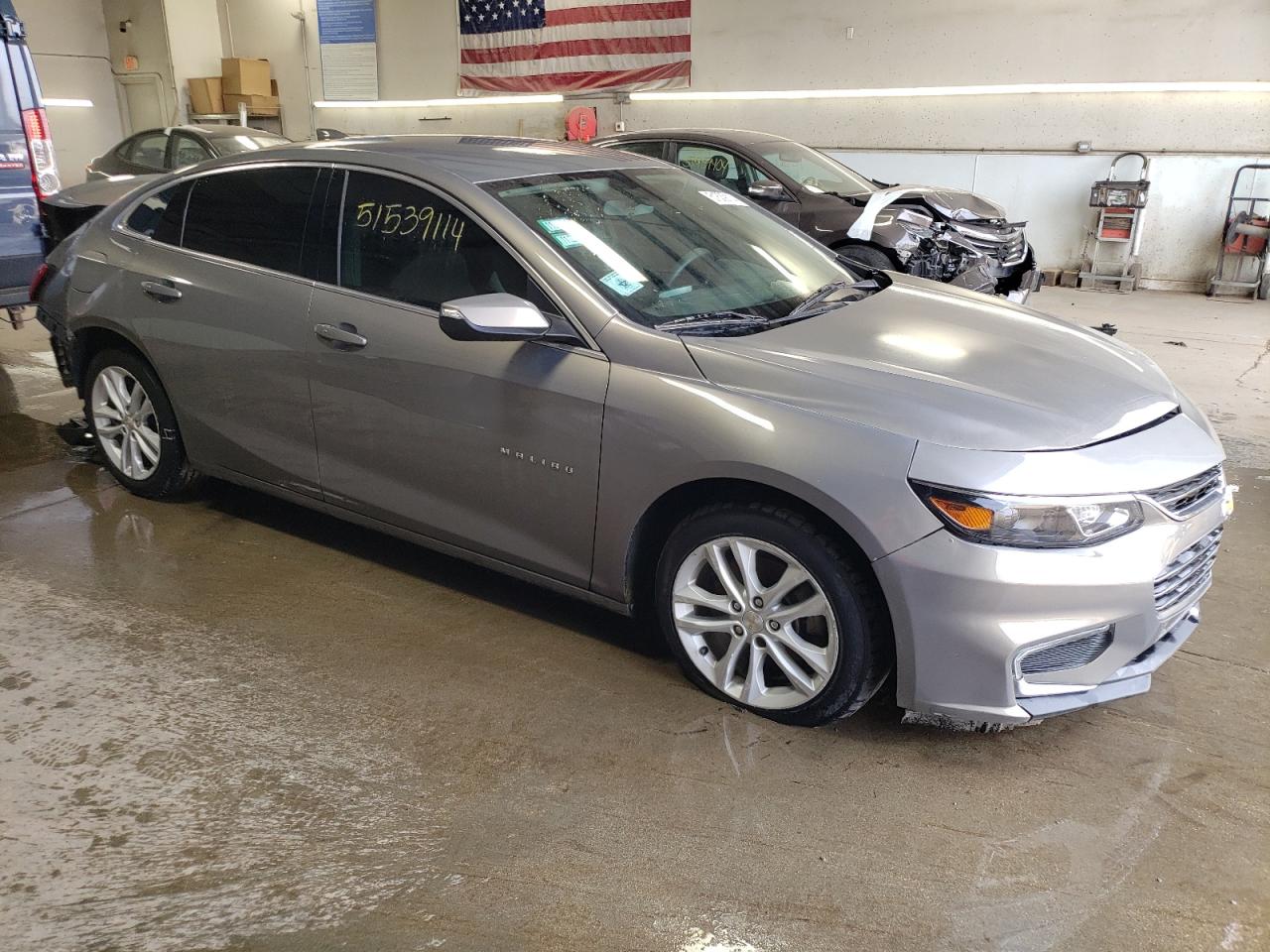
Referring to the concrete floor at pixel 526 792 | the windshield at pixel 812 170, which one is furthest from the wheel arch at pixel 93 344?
the windshield at pixel 812 170

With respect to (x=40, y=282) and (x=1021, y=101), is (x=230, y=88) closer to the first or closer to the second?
(x=1021, y=101)

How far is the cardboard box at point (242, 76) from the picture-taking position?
52.3ft

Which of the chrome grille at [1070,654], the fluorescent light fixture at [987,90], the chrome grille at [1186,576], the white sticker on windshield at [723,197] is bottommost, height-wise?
the chrome grille at [1070,654]

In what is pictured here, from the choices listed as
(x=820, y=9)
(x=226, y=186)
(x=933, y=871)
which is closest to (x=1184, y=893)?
(x=933, y=871)

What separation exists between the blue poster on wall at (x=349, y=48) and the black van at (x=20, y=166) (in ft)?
36.2

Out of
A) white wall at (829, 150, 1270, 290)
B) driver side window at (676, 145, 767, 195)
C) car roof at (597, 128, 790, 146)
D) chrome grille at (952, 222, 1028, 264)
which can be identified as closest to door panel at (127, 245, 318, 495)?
car roof at (597, 128, 790, 146)

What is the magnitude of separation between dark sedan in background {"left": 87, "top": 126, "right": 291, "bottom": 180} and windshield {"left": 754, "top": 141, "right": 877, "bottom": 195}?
16.5ft

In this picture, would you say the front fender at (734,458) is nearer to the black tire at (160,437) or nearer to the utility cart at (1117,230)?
the black tire at (160,437)

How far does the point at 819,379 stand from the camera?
252 cm

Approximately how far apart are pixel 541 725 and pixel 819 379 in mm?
1184

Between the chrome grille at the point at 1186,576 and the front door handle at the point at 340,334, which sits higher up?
the front door handle at the point at 340,334

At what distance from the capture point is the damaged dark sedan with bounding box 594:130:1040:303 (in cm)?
707

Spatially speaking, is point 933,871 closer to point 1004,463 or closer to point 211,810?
point 1004,463

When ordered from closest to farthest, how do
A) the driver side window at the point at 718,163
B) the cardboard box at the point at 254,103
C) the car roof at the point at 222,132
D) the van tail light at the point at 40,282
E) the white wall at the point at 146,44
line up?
the van tail light at the point at 40,282 → the driver side window at the point at 718,163 → the car roof at the point at 222,132 → the white wall at the point at 146,44 → the cardboard box at the point at 254,103
